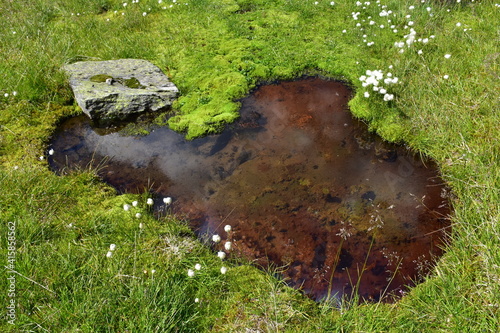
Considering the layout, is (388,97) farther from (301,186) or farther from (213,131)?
(213,131)

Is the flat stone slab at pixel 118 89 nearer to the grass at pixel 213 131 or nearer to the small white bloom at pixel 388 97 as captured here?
the grass at pixel 213 131

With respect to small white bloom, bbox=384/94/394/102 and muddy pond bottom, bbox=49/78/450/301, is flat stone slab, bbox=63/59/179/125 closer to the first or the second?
muddy pond bottom, bbox=49/78/450/301

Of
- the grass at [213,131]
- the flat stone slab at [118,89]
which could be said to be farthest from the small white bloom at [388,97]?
the flat stone slab at [118,89]

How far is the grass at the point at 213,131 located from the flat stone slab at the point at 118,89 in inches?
15.7

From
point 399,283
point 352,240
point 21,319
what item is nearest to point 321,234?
point 352,240

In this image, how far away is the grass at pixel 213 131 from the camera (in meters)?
3.52

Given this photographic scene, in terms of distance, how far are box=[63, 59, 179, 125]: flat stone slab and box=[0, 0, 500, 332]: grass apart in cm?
40

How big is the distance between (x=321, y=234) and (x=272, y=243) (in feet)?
2.21

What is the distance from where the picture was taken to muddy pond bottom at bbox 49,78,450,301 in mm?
4250

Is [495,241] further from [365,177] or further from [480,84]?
[480,84]

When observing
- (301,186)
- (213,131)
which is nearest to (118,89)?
(213,131)

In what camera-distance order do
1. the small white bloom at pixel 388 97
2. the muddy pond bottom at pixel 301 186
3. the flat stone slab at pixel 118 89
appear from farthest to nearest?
the flat stone slab at pixel 118 89 → the small white bloom at pixel 388 97 → the muddy pond bottom at pixel 301 186

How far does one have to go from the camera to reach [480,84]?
5.88 meters

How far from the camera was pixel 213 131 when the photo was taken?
6.26m
